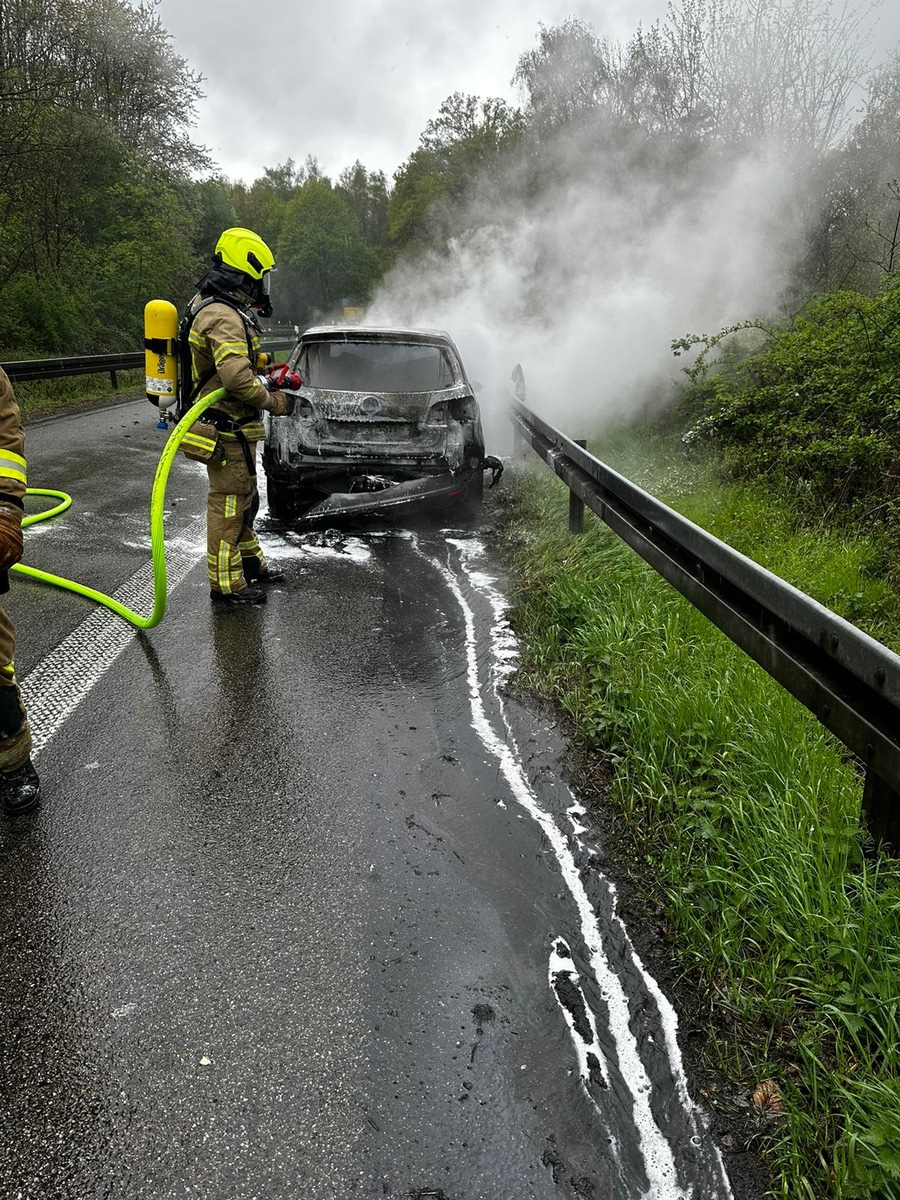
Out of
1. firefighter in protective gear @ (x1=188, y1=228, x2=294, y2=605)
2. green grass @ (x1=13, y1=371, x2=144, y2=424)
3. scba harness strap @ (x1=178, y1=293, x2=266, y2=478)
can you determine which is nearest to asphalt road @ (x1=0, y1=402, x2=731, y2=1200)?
firefighter in protective gear @ (x1=188, y1=228, x2=294, y2=605)

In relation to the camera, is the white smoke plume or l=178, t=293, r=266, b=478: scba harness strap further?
the white smoke plume

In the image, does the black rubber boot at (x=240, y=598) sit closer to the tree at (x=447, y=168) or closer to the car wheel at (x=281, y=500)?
the car wheel at (x=281, y=500)

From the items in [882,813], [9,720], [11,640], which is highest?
[882,813]

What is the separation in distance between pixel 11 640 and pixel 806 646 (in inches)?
113

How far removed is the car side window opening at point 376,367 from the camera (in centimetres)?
675

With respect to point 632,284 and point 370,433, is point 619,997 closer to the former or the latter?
point 370,433

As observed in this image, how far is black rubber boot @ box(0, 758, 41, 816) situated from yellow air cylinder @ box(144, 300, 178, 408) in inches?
108

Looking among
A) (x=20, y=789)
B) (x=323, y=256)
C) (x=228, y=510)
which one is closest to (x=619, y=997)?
(x=20, y=789)

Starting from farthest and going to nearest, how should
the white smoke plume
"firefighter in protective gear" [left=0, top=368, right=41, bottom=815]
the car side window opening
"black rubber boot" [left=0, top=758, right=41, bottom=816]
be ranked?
the white smoke plume → the car side window opening → "black rubber boot" [left=0, top=758, right=41, bottom=816] → "firefighter in protective gear" [left=0, top=368, right=41, bottom=815]

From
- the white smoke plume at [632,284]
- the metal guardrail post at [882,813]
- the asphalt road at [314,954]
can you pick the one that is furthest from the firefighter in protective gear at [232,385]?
the white smoke plume at [632,284]

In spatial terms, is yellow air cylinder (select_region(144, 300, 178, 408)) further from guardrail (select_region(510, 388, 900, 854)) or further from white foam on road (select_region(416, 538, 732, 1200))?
guardrail (select_region(510, 388, 900, 854))

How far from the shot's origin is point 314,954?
7.44 ft

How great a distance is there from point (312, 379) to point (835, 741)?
16.5ft

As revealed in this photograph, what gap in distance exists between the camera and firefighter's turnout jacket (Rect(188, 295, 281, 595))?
4.96 m
